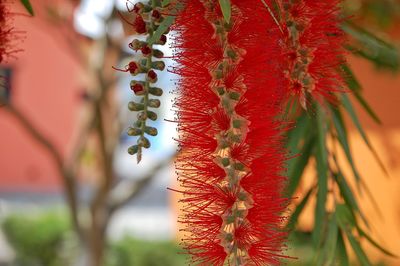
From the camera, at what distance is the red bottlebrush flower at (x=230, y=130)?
0.77 m

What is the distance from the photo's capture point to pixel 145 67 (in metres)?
0.80

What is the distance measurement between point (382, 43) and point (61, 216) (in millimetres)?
6309

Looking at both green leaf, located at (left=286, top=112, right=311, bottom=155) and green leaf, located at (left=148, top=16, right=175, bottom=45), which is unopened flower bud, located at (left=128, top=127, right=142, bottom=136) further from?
green leaf, located at (left=286, top=112, right=311, bottom=155)

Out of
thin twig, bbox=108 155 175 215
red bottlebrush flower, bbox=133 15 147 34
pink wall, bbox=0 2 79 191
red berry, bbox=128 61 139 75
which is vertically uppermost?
pink wall, bbox=0 2 79 191

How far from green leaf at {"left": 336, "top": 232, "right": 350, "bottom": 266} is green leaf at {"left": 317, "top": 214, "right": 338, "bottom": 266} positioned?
0.09 ft

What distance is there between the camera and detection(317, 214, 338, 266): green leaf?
123 cm

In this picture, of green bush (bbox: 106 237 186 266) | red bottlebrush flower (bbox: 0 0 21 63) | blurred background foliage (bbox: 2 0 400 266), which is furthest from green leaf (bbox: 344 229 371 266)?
green bush (bbox: 106 237 186 266)

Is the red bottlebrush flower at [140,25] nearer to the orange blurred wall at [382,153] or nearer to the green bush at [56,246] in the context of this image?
the orange blurred wall at [382,153]

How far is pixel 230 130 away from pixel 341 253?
61 centimetres

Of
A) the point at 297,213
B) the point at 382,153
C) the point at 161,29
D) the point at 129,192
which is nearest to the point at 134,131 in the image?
the point at 161,29

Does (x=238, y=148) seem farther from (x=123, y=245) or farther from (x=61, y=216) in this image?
(x=61, y=216)

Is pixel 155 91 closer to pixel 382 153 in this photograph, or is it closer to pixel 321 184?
pixel 321 184

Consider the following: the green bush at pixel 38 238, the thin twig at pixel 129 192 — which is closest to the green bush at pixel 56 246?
the green bush at pixel 38 238

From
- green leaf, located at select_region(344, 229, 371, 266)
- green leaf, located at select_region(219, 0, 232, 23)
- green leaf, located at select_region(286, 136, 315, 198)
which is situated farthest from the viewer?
green leaf, located at select_region(286, 136, 315, 198)
